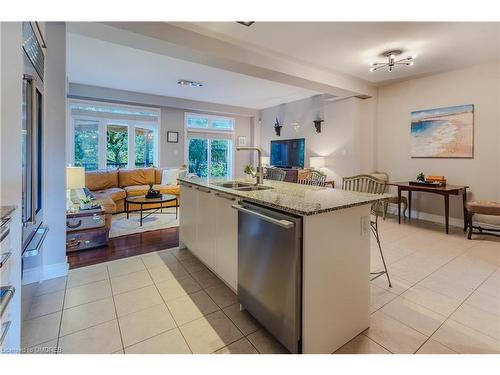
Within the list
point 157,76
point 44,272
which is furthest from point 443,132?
point 44,272

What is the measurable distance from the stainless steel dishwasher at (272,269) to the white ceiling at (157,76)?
3485mm

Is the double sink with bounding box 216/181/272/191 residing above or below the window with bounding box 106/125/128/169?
below

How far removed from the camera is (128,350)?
152 centimetres

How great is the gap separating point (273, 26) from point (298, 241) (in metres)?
2.69

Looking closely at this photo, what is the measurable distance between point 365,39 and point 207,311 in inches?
141

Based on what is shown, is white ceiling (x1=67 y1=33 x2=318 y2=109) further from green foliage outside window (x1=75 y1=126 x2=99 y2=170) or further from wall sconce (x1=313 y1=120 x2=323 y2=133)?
green foliage outside window (x1=75 y1=126 x2=99 y2=170)

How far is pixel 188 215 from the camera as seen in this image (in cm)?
294

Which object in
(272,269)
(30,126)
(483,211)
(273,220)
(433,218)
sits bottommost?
(433,218)

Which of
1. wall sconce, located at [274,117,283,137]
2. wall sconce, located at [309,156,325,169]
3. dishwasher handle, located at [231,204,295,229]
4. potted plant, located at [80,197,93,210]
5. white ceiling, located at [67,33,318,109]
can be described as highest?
white ceiling, located at [67,33,318,109]

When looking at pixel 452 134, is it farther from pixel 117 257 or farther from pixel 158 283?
pixel 117 257

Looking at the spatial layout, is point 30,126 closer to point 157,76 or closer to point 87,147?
point 157,76

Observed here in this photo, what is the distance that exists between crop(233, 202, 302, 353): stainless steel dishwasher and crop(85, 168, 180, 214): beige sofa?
3.84 m

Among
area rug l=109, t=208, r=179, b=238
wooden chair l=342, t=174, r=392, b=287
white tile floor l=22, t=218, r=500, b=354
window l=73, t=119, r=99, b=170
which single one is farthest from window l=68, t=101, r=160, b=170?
wooden chair l=342, t=174, r=392, b=287

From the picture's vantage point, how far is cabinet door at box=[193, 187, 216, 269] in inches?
93.6
